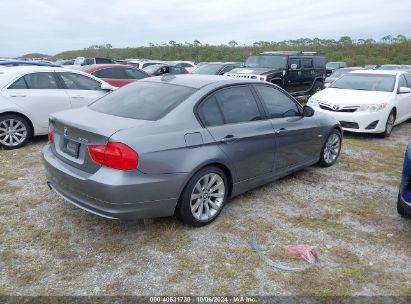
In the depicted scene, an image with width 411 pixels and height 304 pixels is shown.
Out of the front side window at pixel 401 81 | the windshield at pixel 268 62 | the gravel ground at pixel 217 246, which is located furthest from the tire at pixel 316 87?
the gravel ground at pixel 217 246

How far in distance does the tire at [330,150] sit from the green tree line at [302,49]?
33.2 m

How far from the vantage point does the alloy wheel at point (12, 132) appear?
6898mm

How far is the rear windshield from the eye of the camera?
3.95 meters

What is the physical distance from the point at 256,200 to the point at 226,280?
180cm

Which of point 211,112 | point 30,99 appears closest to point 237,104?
point 211,112

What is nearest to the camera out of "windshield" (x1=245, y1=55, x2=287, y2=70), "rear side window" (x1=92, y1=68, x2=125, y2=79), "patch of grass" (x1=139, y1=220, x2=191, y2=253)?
"patch of grass" (x1=139, y1=220, x2=191, y2=253)

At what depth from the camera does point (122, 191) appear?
3.36 metres

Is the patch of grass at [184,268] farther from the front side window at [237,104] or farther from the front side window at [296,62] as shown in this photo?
the front side window at [296,62]

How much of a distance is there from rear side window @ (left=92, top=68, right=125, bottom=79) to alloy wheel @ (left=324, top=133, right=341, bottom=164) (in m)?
7.19

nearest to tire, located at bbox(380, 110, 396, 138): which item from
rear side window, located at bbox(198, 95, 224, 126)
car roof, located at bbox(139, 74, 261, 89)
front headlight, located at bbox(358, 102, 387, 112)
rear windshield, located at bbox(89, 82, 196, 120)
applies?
front headlight, located at bbox(358, 102, 387, 112)

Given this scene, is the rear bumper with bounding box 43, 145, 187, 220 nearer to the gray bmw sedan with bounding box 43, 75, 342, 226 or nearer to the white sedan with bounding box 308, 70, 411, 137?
the gray bmw sedan with bounding box 43, 75, 342, 226

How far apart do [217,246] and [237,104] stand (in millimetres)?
1699

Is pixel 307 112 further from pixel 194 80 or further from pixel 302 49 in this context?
pixel 302 49

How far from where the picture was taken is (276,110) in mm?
5023
